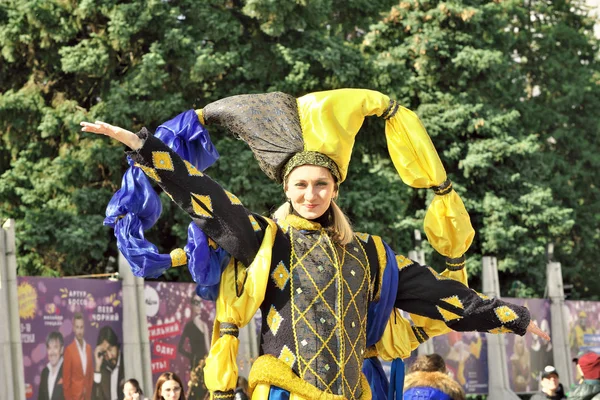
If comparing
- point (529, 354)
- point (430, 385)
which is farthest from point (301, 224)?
point (529, 354)

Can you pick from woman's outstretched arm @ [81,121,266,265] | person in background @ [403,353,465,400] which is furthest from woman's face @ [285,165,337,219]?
person in background @ [403,353,465,400]

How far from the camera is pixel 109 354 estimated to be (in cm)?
1209

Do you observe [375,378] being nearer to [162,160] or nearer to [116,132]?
[162,160]

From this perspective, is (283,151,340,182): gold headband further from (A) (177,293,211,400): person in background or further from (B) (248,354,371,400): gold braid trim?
(A) (177,293,211,400): person in background

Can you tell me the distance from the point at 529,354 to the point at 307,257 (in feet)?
53.4

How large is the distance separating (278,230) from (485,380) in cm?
1469

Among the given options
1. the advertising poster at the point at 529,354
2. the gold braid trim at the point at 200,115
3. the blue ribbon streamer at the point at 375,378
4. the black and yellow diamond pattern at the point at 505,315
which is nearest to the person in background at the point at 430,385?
the blue ribbon streamer at the point at 375,378

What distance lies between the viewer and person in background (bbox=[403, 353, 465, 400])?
6.73 m

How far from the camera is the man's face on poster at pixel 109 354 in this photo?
12.0 m

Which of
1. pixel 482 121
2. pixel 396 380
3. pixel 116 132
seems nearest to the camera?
pixel 116 132

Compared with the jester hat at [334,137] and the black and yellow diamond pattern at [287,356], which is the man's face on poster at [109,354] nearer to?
the jester hat at [334,137]

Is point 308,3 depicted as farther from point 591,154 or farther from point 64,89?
point 591,154

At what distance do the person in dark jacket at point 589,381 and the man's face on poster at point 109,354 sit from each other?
5265mm

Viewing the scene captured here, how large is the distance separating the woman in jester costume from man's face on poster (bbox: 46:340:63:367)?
6.68m
